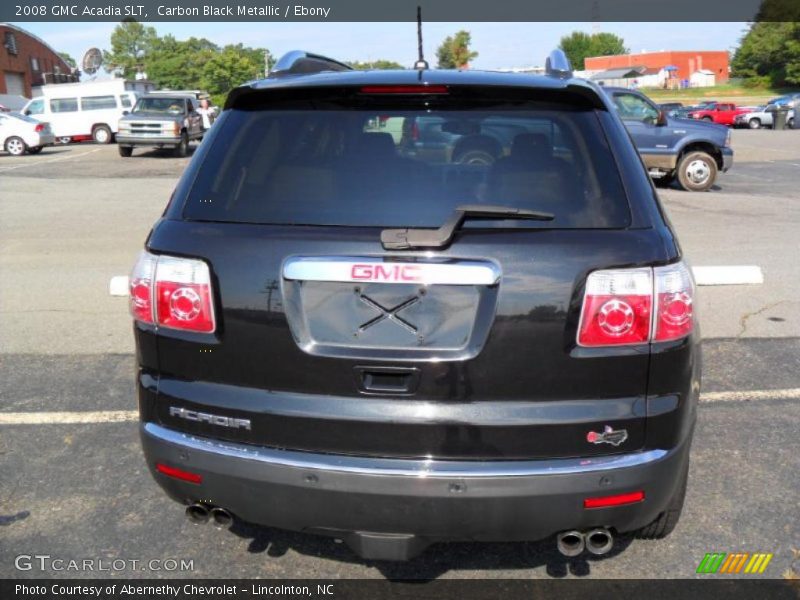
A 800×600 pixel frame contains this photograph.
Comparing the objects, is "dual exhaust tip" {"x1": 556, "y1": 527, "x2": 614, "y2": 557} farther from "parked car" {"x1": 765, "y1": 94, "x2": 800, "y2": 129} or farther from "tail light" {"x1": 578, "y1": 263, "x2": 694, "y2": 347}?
"parked car" {"x1": 765, "y1": 94, "x2": 800, "y2": 129}

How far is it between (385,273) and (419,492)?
674mm

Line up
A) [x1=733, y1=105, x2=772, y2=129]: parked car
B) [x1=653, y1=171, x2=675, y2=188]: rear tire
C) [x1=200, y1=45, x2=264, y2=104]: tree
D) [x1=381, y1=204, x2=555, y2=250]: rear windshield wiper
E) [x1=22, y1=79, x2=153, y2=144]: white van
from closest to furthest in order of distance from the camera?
1. [x1=381, y1=204, x2=555, y2=250]: rear windshield wiper
2. [x1=653, y1=171, x2=675, y2=188]: rear tire
3. [x1=22, y1=79, x2=153, y2=144]: white van
4. [x1=733, y1=105, x2=772, y2=129]: parked car
5. [x1=200, y1=45, x2=264, y2=104]: tree

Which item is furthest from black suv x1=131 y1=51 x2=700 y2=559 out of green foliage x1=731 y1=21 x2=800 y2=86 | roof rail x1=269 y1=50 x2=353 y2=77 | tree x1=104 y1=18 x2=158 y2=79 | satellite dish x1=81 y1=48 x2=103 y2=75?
tree x1=104 y1=18 x2=158 y2=79

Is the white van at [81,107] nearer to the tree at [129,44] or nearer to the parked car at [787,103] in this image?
the parked car at [787,103]

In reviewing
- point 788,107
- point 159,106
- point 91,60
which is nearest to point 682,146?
point 159,106

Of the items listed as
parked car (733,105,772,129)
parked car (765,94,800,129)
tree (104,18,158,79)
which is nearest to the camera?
parked car (765,94,800,129)

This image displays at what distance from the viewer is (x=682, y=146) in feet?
50.3

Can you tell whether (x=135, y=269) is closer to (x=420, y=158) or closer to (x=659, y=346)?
(x=420, y=158)

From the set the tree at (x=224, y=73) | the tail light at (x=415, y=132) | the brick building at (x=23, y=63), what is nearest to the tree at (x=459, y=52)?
the tail light at (x=415, y=132)

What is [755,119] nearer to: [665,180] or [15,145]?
[665,180]

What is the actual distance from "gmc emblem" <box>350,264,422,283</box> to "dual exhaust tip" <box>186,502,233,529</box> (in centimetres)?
97

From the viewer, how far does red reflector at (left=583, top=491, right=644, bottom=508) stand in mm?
2395

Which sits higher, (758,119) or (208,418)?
(208,418)

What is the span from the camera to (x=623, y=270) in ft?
7.78
